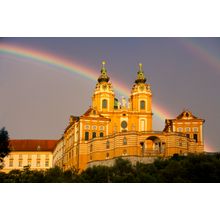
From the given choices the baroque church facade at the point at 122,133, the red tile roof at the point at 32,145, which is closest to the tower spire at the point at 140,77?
the baroque church facade at the point at 122,133

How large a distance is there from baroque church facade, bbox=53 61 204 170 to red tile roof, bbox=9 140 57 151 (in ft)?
30.0

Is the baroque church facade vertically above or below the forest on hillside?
above

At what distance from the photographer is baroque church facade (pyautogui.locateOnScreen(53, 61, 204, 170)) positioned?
2146 inches

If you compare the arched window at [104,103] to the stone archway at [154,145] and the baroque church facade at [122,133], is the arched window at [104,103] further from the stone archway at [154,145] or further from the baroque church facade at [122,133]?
the stone archway at [154,145]

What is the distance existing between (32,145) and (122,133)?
2869 centimetres

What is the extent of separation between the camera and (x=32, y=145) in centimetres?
7925

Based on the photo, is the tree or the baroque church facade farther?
the baroque church facade

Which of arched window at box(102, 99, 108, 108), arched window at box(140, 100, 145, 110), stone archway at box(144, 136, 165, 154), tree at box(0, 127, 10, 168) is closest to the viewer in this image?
tree at box(0, 127, 10, 168)

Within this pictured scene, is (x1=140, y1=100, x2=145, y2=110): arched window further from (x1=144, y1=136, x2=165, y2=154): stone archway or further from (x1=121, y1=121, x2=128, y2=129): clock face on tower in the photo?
(x1=144, y1=136, x2=165, y2=154): stone archway

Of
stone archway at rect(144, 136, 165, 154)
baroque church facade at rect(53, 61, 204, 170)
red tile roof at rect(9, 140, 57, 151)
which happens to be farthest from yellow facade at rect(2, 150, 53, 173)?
stone archway at rect(144, 136, 165, 154)

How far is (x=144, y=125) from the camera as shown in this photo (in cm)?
6356

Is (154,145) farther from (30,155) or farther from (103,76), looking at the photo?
(30,155)

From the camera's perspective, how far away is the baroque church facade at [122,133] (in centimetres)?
5450
